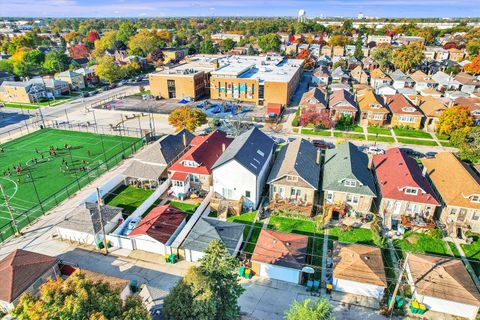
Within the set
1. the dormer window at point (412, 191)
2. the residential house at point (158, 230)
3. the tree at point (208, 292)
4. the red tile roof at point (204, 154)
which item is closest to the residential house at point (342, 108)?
the red tile roof at point (204, 154)

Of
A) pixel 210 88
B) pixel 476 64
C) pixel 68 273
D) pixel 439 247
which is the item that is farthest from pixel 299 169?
pixel 476 64

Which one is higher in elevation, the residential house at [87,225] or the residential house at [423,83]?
the residential house at [423,83]

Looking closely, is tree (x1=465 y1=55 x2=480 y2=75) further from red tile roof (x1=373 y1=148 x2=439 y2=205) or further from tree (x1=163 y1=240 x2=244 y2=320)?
tree (x1=163 y1=240 x2=244 y2=320)

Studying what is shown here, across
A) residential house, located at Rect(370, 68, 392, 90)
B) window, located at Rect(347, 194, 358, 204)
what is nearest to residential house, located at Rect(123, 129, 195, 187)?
window, located at Rect(347, 194, 358, 204)

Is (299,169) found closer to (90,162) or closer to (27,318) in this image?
(27,318)

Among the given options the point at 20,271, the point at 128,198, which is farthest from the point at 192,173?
the point at 20,271

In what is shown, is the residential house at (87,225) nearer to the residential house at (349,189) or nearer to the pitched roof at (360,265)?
the pitched roof at (360,265)
